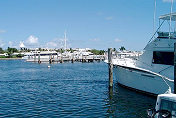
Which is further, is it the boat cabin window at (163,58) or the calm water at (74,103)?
the boat cabin window at (163,58)

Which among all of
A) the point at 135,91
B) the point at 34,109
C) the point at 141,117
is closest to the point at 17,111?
the point at 34,109

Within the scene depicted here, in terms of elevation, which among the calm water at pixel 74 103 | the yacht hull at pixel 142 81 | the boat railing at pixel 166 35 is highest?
the boat railing at pixel 166 35

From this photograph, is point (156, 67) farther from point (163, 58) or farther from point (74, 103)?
point (74, 103)

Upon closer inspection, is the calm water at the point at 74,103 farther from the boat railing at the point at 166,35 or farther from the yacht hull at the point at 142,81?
the boat railing at the point at 166,35

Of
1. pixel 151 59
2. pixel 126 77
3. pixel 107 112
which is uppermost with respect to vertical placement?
pixel 151 59

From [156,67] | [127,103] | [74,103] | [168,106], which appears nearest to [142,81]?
[156,67]

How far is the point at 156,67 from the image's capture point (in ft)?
74.1

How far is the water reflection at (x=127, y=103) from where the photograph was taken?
55.0 ft

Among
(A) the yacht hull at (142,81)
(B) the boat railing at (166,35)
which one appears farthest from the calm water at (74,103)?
(B) the boat railing at (166,35)

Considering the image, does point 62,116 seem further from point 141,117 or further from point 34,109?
point 141,117

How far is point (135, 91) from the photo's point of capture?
23.9 meters

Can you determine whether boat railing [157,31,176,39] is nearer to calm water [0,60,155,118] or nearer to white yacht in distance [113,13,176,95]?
white yacht in distance [113,13,176,95]

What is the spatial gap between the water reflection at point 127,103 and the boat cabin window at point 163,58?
3.41 metres

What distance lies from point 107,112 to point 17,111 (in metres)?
6.41
